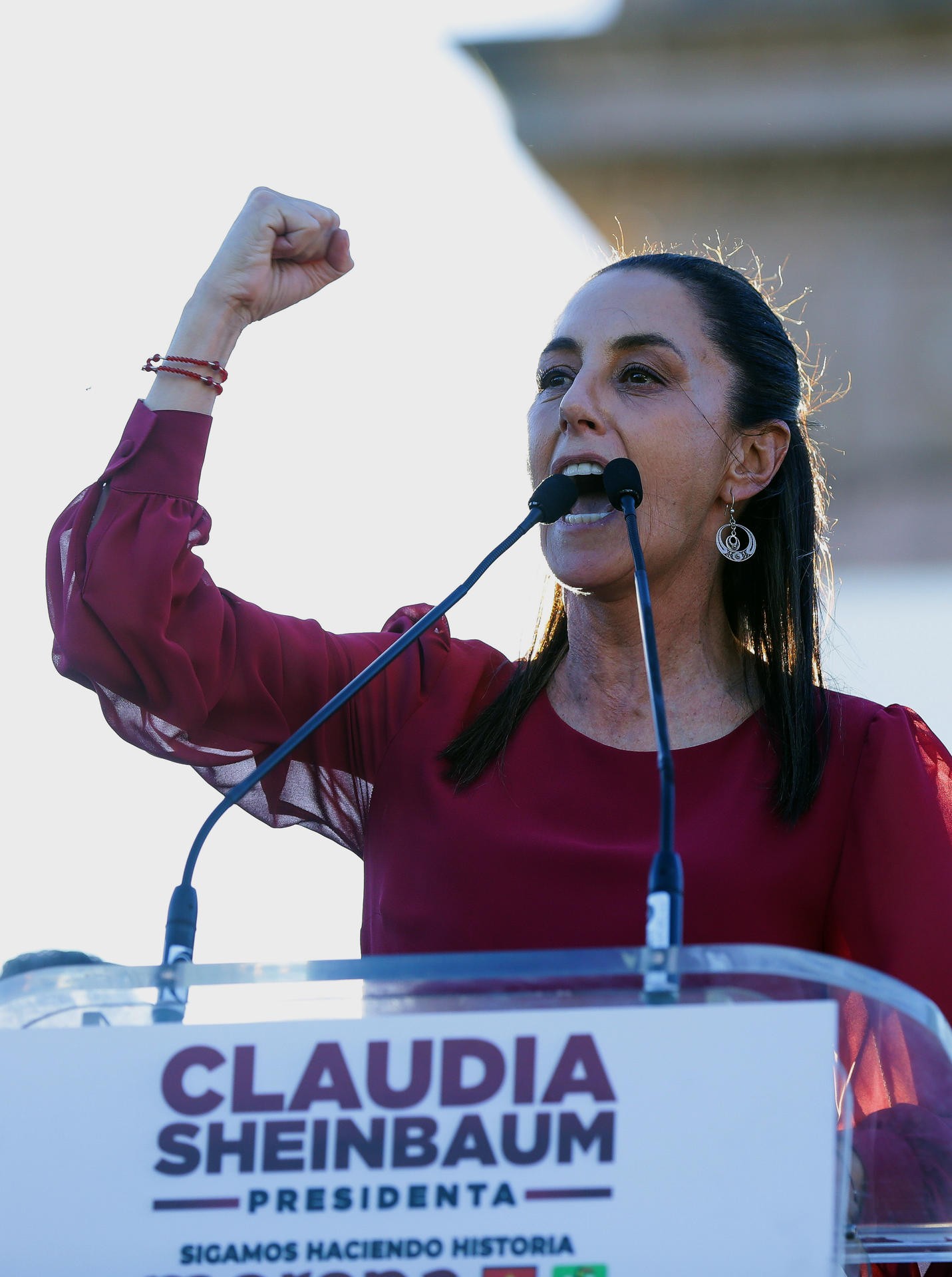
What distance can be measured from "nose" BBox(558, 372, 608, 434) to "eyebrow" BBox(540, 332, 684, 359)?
0.11m

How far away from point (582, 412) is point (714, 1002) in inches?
49.3

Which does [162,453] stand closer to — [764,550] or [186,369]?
[186,369]

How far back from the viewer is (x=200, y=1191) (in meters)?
1.14

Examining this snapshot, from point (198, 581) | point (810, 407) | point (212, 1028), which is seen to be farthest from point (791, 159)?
point (212, 1028)

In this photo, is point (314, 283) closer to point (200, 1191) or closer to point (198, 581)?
point (198, 581)

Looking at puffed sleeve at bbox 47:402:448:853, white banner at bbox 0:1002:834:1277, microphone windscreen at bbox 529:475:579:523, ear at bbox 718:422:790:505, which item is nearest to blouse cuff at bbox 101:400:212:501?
puffed sleeve at bbox 47:402:448:853

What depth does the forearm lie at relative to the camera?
202cm

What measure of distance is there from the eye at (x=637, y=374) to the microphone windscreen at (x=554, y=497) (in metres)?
0.42

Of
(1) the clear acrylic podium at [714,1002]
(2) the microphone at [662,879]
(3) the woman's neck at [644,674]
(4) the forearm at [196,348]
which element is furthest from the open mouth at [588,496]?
(1) the clear acrylic podium at [714,1002]

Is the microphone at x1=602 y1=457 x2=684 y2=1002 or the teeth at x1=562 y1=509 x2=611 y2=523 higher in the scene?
the teeth at x1=562 y1=509 x2=611 y2=523

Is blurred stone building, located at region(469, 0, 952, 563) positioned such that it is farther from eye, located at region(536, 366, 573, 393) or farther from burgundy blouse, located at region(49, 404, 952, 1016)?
burgundy blouse, located at region(49, 404, 952, 1016)

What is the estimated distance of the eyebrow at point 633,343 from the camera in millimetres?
2357

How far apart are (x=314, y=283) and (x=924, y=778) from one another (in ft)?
3.53

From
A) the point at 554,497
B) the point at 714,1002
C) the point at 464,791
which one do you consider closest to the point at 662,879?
the point at 714,1002
